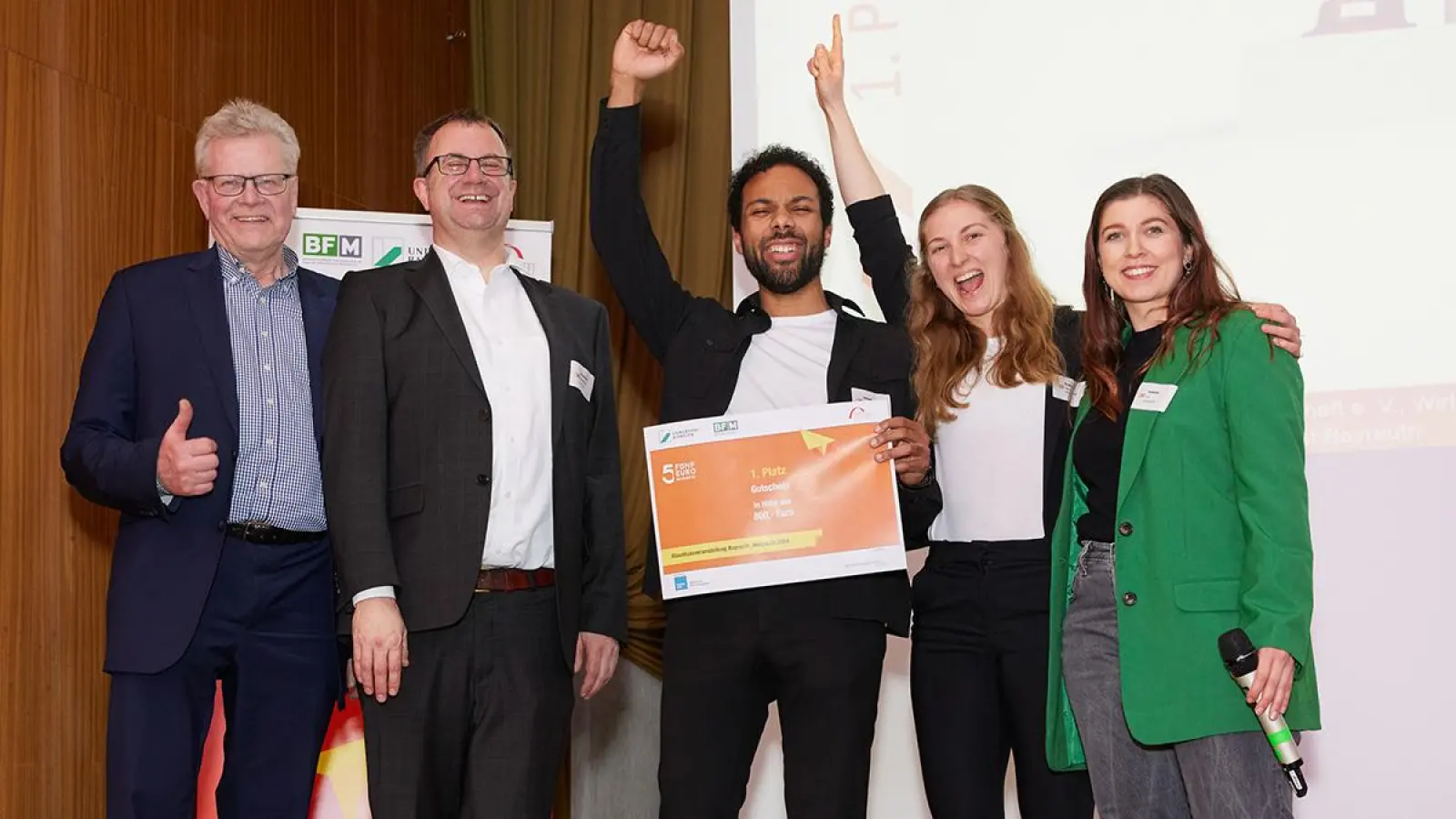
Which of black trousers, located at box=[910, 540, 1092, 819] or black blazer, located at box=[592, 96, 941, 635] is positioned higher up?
black blazer, located at box=[592, 96, 941, 635]

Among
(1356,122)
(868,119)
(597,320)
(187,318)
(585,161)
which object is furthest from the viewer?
(585,161)

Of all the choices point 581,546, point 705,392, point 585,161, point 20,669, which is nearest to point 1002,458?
point 705,392

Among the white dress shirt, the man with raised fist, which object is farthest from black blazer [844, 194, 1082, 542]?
the white dress shirt

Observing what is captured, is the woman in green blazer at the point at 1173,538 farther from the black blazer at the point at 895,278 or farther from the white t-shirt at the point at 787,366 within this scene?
the white t-shirt at the point at 787,366

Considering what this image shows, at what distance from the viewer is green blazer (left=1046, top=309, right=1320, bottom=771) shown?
7.21 ft

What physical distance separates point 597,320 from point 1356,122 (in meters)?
2.36

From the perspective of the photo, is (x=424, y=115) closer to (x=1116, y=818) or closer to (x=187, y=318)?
(x=187, y=318)

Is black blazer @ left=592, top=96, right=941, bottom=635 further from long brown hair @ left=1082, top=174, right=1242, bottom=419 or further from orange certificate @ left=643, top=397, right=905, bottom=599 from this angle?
long brown hair @ left=1082, top=174, right=1242, bottom=419

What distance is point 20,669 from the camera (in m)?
2.84

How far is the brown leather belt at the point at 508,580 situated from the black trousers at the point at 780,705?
39 centimetres

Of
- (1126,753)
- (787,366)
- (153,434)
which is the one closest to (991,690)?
(1126,753)

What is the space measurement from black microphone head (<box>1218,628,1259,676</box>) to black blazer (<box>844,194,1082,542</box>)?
0.70 meters

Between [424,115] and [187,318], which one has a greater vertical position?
[424,115]

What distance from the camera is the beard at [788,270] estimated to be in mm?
3018
